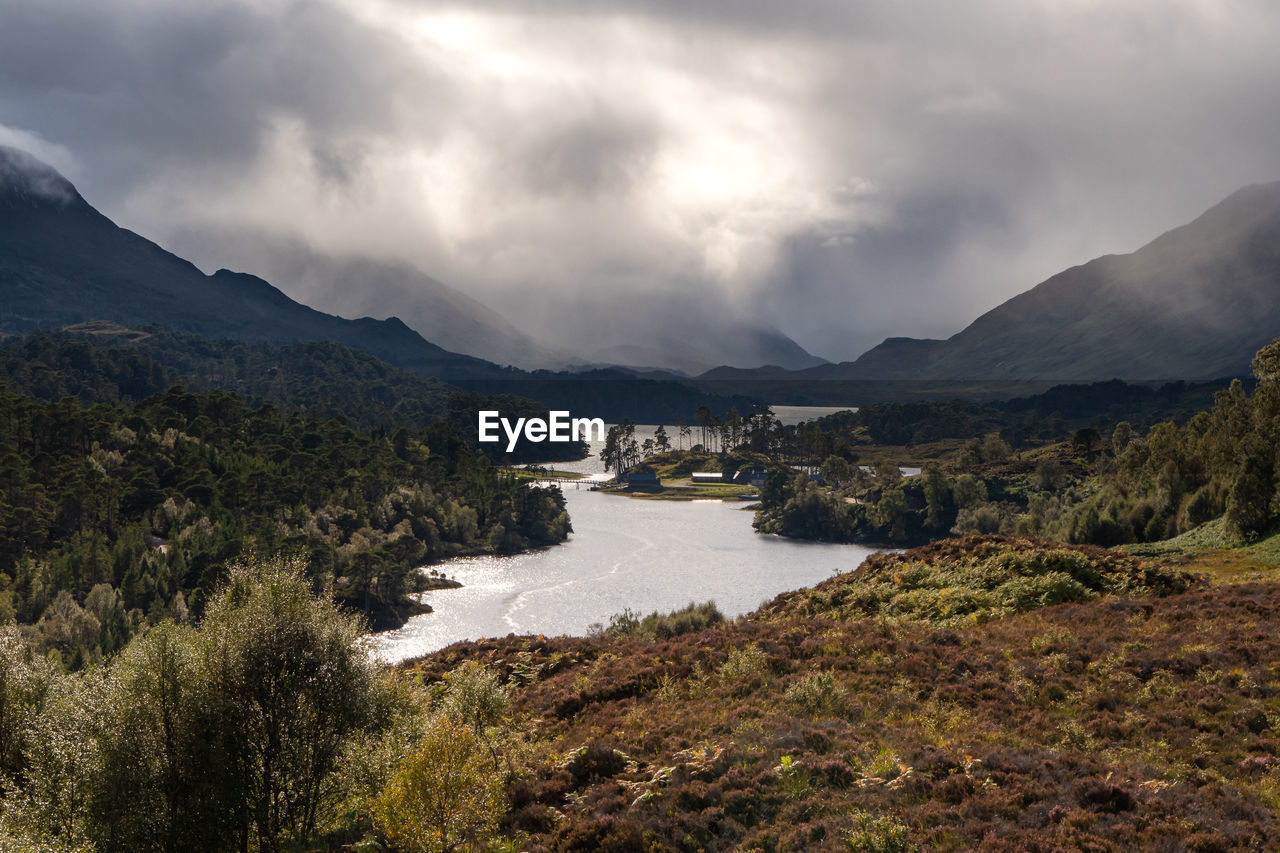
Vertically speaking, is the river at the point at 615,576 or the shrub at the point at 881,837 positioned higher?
the shrub at the point at 881,837

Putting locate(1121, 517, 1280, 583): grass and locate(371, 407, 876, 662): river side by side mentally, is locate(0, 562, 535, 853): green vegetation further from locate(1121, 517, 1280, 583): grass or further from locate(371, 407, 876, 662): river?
locate(371, 407, 876, 662): river

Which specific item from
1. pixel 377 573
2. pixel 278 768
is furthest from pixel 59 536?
pixel 278 768

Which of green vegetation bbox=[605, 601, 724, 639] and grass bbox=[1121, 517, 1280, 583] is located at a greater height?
grass bbox=[1121, 517, 1280, 583]

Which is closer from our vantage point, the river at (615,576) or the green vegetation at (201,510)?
the green vegetation at (201,510)

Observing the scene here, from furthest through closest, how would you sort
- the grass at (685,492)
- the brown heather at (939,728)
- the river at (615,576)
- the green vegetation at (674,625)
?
the grass at (685,492) → the river at (615,576) → the green vegetation at (674,625) → the brown heather at (939,728)

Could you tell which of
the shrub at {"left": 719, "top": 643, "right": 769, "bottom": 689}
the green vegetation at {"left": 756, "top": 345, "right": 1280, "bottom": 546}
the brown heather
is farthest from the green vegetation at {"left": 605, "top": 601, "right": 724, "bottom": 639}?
the green vegetation at {"left": 756, "top": 345, "right": 1280, "bottom": 546}

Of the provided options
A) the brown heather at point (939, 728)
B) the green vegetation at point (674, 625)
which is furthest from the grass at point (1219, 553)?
the green vegetation at point (674, 625)

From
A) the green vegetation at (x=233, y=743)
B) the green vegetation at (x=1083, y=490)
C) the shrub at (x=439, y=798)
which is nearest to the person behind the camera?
the shrub at (x=439, y=798)

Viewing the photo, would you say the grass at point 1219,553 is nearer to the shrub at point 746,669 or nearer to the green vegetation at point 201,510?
the shrub at point 746,669

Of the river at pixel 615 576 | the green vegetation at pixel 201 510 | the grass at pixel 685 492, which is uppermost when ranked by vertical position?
the green vegetation at pixel 201 510

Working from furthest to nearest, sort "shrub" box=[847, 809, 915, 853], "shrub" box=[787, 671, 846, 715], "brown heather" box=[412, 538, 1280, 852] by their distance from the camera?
1. "shrub" box=[787, 671, 846, 715]
2. "brown heather" box=[412, 538, 1280, 852]
3. "shrub" box=[847, 809, 915, 853]
